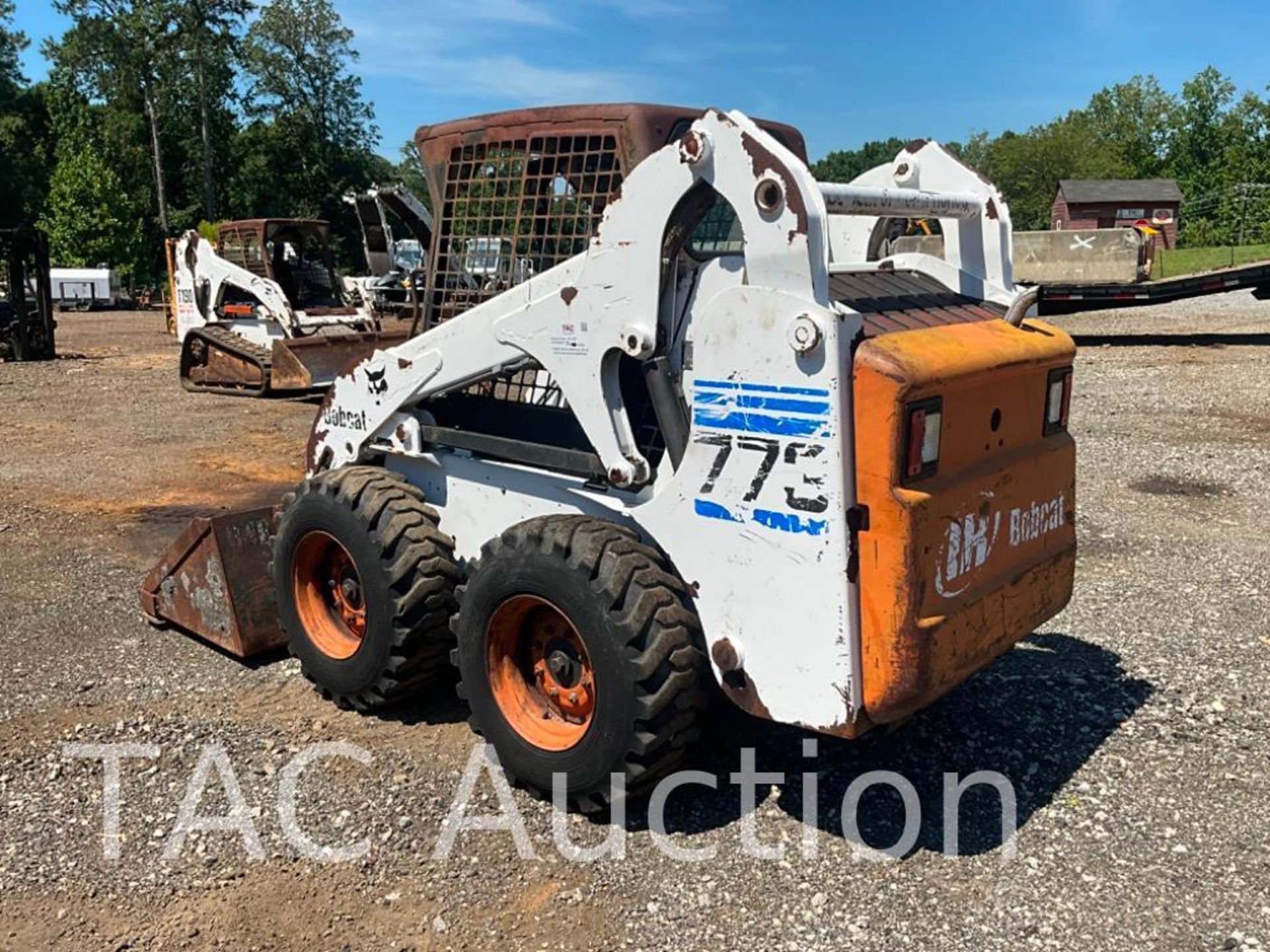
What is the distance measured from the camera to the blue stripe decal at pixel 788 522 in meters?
3.06

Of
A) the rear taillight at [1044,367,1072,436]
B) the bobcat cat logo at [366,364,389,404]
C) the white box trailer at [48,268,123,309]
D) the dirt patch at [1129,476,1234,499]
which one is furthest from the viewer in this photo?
the white box trailer at [48,268,123,309]

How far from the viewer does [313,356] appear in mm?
14047

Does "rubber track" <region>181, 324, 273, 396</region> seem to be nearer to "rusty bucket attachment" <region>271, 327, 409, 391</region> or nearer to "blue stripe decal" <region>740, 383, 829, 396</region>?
"rusty bucket attachment" <region>271, 327, 409, 391</region>

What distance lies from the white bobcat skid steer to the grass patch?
53.9 feet

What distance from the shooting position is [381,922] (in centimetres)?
311

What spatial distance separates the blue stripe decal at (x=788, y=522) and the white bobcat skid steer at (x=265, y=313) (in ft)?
37.2

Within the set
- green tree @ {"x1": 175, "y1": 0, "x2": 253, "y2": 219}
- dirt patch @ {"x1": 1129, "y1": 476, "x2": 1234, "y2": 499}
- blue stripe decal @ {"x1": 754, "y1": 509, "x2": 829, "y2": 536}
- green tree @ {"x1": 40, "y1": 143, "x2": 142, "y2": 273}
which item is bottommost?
dirt patch @ {"x1": 1129, "y1": 476, "x2": 1234, "y2": 499}

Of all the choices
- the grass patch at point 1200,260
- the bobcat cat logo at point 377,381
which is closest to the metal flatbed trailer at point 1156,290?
the grass patch at point 1200,260

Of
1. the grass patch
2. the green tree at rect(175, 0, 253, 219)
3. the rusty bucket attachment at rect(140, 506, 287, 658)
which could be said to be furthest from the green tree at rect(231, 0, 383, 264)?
the rusty bucket attachment at rect(140, 506, 287, 658)

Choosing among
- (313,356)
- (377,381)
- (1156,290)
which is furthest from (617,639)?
(1156,290)

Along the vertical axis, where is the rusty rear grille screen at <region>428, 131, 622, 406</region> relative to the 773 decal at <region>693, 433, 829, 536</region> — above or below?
above

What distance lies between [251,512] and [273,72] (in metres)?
53.5

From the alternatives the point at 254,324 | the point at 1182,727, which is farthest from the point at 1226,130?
the point at 1182,727

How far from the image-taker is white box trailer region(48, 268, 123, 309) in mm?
40312
